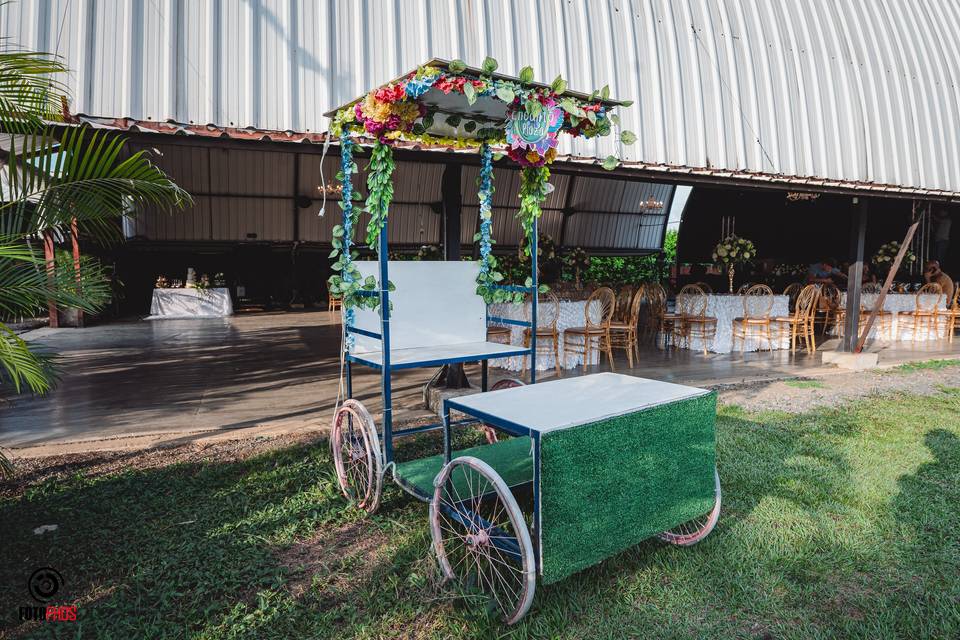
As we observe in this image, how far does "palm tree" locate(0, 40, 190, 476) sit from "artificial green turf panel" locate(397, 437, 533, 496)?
A: 1745 millimetres

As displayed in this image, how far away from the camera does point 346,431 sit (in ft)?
11.3

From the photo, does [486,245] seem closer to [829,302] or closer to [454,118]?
[454,118]

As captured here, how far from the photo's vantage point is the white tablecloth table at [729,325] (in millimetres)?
8320

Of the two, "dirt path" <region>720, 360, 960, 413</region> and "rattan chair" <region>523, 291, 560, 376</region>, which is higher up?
"rattan chair" <region>523, 291, 560, 376</region>

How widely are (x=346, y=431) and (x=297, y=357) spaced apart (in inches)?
204

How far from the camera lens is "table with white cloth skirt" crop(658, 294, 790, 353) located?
8320mm

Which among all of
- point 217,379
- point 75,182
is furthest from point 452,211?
point 217,379

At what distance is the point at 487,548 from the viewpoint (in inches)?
93.0

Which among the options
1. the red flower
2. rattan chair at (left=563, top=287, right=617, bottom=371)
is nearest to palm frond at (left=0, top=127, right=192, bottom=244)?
the red flower

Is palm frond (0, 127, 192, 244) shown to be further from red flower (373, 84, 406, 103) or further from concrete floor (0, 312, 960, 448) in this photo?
concrete floor (0, 312, 960, 448)

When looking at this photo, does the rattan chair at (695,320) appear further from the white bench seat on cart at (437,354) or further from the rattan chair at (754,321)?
the white bench seat on cart at (437,354)

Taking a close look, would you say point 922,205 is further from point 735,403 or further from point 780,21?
point 735,403

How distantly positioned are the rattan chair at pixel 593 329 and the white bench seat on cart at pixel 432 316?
9.62 ft

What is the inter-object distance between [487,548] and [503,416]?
0.55 m
